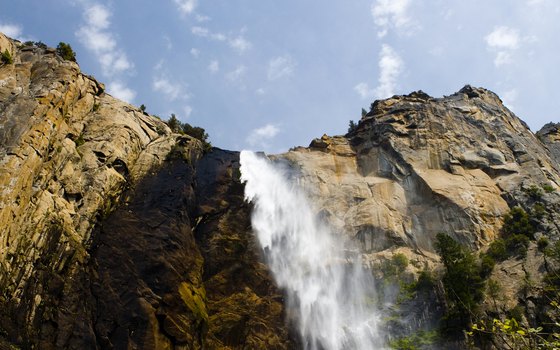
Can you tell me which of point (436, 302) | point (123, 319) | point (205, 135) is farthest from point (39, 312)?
point (205, 135)

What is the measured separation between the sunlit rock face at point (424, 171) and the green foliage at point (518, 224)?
82cm

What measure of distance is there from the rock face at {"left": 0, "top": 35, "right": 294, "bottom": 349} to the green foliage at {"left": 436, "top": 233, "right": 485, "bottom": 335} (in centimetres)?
967

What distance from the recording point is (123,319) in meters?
20.3

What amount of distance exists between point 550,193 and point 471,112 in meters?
16.1

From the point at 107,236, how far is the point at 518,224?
28.3 m

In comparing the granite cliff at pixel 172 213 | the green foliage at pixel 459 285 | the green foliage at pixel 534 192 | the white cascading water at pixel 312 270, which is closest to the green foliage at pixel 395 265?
the granite cliff at pixel 172 213

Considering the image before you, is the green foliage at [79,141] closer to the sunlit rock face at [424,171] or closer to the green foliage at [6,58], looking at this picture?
the green foliage at [6,58]

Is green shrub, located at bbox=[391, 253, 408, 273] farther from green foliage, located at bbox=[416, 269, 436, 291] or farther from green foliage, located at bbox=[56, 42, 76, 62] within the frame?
green foliage, located at bbox=[56, 42, 76, 62]

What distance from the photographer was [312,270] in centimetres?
3412

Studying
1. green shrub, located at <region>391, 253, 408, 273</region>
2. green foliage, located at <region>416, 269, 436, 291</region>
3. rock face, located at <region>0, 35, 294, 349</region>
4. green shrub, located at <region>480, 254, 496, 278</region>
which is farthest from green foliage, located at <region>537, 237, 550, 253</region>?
rock face, located at <region>0, 35, 294, 349</region>

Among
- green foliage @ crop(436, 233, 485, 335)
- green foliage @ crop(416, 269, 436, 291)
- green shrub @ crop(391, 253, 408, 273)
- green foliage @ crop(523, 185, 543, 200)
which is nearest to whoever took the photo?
green foliage @ crop(436, 233, 485, 335)

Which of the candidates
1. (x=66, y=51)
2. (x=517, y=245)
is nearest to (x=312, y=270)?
(x=517, y=245)

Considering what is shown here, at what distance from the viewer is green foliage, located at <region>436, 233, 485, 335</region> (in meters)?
27.2

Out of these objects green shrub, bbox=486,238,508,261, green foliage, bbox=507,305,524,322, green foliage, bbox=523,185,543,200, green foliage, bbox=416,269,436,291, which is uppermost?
green foliage, bbox=523,185,543,200
